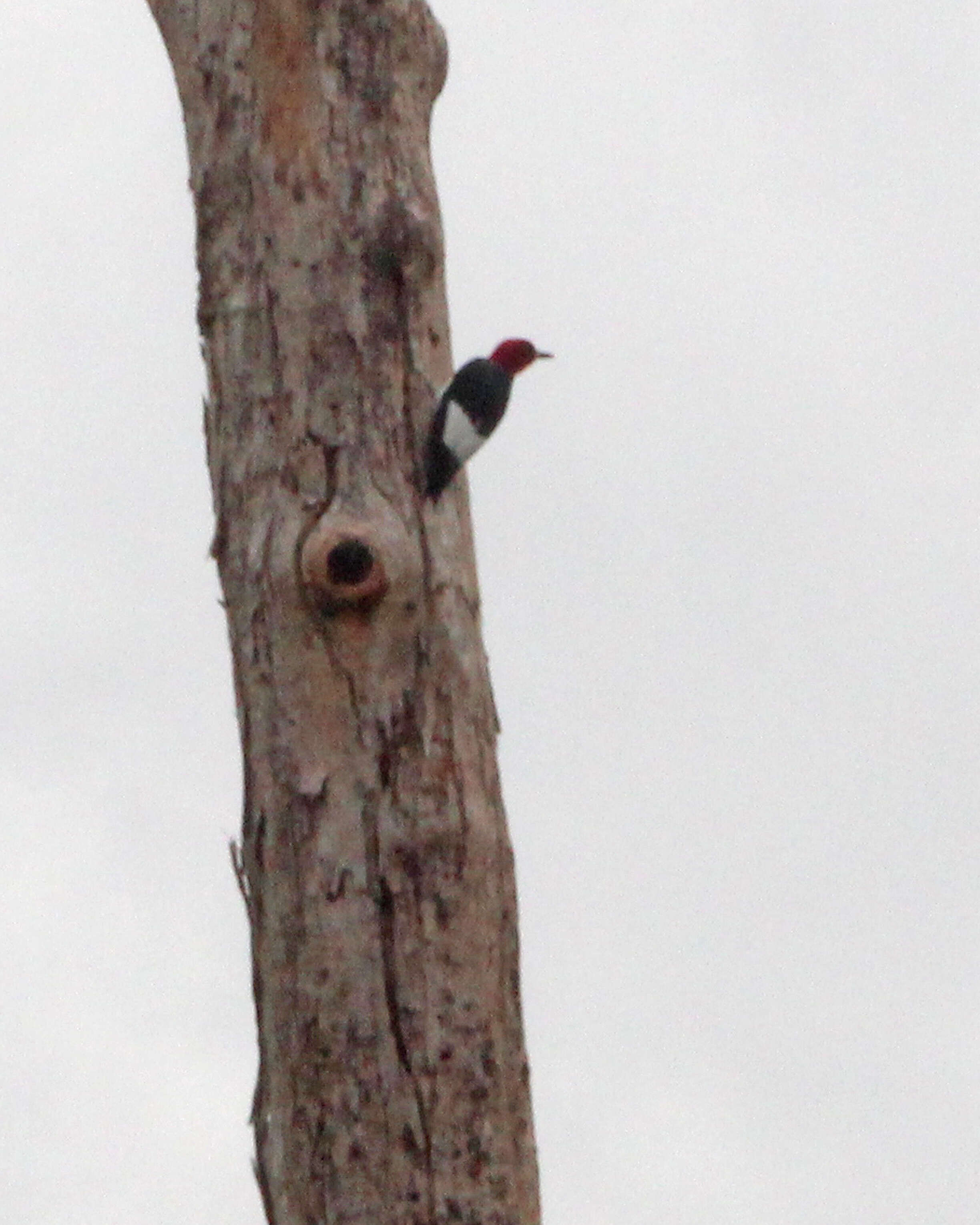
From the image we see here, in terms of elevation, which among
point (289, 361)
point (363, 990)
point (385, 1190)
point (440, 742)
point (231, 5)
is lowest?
point (385, 1190)

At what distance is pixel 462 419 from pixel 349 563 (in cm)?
36

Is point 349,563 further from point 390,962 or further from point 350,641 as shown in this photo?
point 390,962

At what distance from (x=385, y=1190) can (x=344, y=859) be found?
525 mm

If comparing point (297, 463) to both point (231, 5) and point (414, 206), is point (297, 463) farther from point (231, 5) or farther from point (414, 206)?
point (231, 5)

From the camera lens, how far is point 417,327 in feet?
13.6

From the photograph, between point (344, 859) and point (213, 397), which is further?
point (213, 397)

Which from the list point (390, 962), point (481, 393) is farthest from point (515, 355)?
point (390, 962)

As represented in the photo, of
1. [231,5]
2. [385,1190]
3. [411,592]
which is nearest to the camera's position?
[385,1190]

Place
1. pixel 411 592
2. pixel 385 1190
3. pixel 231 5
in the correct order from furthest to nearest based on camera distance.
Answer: pixel 231 5 → pixel 411 592 → pixel 385 1190

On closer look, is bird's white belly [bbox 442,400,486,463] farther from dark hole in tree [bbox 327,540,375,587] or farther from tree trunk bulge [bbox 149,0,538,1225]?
dark hole in tree [bbox 327,540,375,587]

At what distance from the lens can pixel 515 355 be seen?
5.75m

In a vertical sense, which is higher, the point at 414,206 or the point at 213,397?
the point at 414,206

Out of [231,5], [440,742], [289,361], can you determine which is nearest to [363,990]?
[440,742]

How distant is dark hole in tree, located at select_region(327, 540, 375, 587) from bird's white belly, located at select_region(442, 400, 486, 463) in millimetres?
262
